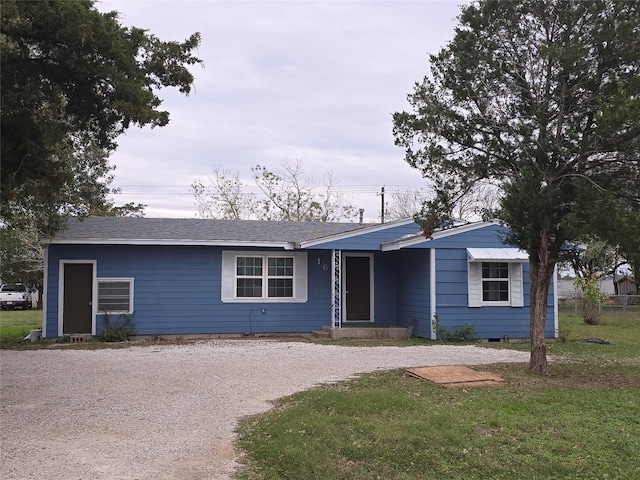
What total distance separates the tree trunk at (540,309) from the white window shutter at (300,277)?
25.7ft

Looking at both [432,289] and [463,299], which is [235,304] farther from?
[463,299]

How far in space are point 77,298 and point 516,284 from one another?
35.6 ft

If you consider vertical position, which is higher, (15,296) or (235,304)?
(235,304)

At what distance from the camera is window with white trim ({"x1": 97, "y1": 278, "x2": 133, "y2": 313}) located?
15.2 m

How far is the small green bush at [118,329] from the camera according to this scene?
48.3ft

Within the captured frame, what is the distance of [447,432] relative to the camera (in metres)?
5.88

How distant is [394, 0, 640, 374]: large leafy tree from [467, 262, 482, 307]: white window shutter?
223 inches

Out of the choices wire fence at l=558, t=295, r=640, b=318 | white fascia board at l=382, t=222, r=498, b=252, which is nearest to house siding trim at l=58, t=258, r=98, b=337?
white fascia board at l=382, t=222, r=498, b=252

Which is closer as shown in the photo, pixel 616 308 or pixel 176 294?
pixel 176 294

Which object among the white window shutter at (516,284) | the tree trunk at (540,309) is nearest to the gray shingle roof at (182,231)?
the white window shutter at (516,284)

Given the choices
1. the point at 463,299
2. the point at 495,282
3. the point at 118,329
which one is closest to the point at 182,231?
the point at 118,329

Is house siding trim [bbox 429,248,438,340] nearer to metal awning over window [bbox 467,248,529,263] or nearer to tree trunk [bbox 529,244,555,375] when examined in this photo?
metal awning over window [bbox 467,248,529,263]

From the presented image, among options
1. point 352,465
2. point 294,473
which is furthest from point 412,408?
point 294,473

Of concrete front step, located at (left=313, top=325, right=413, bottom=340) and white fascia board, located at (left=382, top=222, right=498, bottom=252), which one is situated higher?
white fascia board, located at (left=382, top=222, right=498, bottom=252)
